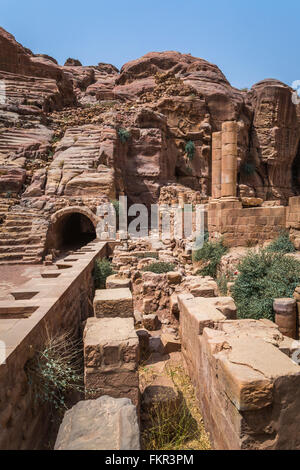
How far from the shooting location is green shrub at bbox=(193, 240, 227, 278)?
30.5ft

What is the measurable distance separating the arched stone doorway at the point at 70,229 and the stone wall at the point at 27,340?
781cm

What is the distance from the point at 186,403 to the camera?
3461 millimetres

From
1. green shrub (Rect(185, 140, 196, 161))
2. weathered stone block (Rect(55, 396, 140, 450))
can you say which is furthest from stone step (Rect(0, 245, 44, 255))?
green shrub (Rect(185, 140, 196, 161))

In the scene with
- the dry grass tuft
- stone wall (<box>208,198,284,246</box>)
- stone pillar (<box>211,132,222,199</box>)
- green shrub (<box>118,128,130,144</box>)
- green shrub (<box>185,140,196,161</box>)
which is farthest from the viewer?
green shrub (<box>185,140,196,161</box>)

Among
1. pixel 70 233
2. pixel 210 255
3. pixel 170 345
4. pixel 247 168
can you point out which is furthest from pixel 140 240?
pixel 247 168

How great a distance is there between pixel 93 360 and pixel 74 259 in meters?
5.08

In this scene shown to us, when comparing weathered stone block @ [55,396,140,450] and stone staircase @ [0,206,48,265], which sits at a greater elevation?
stone staircase @ [0,206,48,265]

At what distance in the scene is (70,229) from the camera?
17625 mm

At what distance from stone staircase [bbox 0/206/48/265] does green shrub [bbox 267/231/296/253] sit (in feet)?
29.0

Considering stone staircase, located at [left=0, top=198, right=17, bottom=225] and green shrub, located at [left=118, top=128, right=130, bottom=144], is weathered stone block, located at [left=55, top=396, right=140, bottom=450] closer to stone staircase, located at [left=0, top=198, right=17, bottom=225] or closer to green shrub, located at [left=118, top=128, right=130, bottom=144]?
stone staircase, located at [left=0, top=198, right=17, bottom=225]

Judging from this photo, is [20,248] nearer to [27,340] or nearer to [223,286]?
[223,286]

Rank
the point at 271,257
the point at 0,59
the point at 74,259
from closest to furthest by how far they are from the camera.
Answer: the point at 271,257 → the point at 74,259 → the point at 0,59
